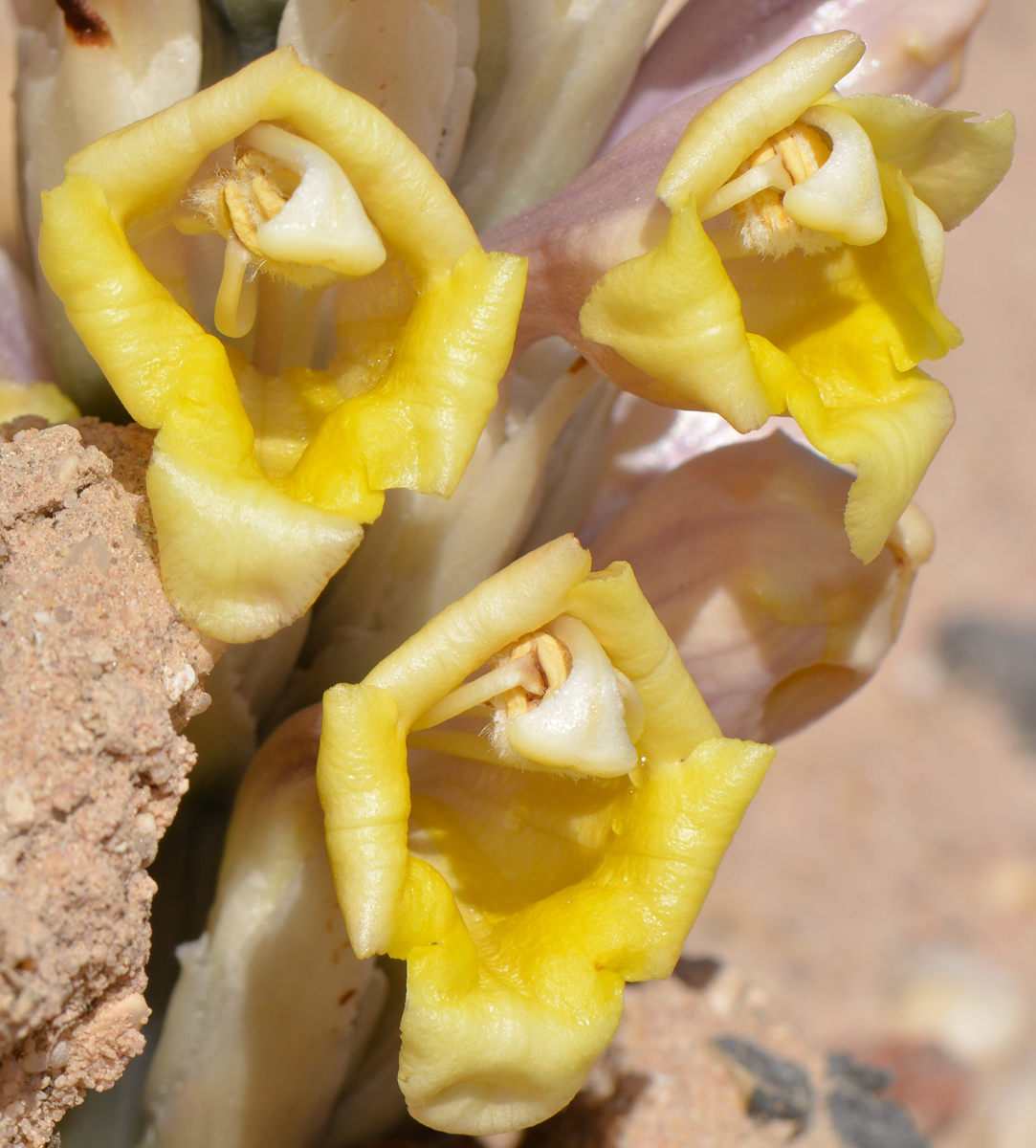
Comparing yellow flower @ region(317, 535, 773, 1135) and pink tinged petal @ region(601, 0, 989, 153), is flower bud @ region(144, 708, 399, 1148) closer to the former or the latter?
yellow flower @ region(317, 535, 773, 1135)

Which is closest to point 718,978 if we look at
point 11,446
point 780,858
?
point 11,446

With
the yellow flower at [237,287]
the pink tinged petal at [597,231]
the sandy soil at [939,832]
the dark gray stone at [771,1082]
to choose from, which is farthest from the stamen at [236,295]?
the sandy soil at [939,832]

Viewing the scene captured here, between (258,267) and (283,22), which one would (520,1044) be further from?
(283,22)

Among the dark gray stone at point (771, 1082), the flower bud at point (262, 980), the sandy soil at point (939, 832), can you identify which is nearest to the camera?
the flower bud at point (262, 980)

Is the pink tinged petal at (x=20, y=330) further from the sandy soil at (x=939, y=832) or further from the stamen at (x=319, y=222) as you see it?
the sandy soil at (x=939, y=832)

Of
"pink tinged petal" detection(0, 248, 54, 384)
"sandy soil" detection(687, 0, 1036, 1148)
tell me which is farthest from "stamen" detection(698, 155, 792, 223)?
"sandy soil" detection(687, 0, 1036, 1148)

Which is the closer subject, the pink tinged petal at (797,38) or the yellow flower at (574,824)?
the yellow flower at (574,824)
